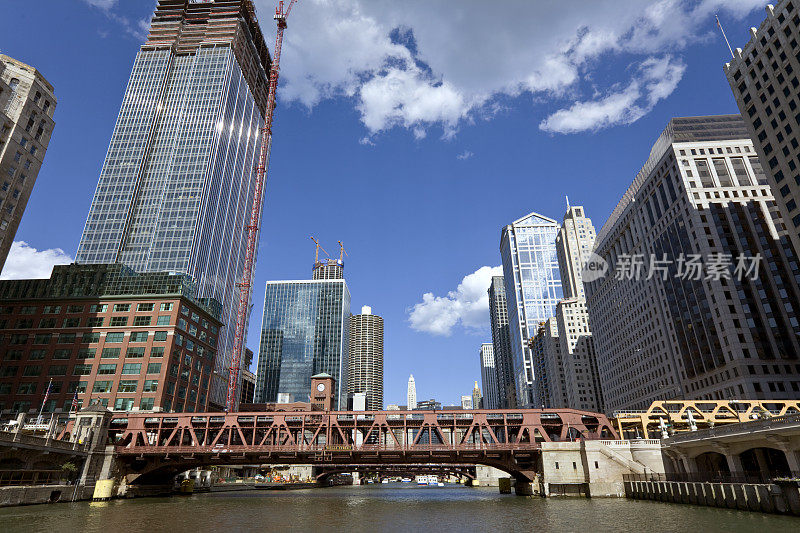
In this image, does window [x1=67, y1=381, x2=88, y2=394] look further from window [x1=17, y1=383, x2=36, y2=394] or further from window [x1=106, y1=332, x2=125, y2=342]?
window [x1=106, y1=332, x2=125, y2=342]

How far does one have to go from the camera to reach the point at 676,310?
4889 inches

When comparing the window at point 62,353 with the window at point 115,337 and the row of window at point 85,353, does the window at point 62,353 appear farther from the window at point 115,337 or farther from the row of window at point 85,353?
the window at point 115,337

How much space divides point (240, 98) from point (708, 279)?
570 feet

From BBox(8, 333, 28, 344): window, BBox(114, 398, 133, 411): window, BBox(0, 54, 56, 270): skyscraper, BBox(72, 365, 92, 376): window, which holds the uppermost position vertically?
BBox(0, 54, 56, 270): skyscraper

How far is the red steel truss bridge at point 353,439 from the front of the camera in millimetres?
71438

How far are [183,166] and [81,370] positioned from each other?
85050mm

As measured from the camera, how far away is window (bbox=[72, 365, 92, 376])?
96.6m

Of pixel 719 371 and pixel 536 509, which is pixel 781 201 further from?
pixel 536 509

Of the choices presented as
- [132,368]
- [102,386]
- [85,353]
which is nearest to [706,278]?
[132,368]

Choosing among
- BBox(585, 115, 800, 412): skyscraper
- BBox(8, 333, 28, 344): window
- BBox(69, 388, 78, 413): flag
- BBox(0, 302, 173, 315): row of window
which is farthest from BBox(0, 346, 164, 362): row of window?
BBox(585, 115, 800, 412): skyscraper

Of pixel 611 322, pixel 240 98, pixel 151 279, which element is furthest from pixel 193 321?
pixel 611 322

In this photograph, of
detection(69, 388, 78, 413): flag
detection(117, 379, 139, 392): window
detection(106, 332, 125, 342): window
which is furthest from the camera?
detection(106, 332, 125, 342): window

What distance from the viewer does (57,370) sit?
97.2 meters

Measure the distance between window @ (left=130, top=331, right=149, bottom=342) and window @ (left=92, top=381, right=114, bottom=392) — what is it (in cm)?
921
